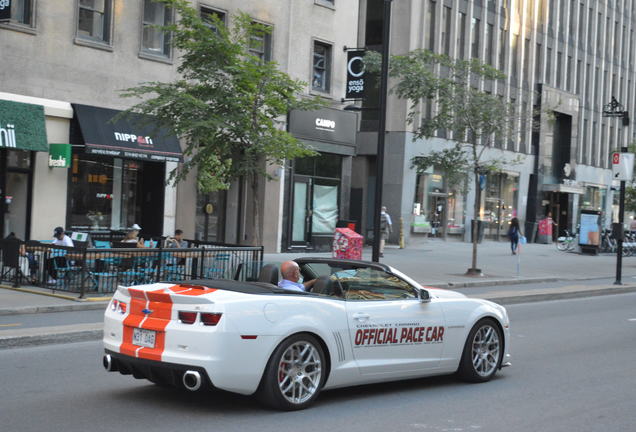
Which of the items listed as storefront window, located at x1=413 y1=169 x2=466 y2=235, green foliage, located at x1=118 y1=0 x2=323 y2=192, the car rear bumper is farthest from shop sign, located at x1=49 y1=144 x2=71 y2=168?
storefront window, located at x1=413 y1=169 x2=466 y2=235

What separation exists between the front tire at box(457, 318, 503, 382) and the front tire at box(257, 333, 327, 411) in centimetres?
202

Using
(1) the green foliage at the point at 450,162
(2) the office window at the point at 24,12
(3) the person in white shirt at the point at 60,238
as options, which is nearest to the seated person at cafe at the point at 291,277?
(3) the person in white shirt at the point at 60,238

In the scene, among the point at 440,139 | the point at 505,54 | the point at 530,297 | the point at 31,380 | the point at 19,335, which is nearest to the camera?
→ the point at 31,380

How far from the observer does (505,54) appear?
4409 centimetres

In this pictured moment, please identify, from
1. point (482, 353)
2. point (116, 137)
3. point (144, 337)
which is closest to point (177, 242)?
point (116, 137)

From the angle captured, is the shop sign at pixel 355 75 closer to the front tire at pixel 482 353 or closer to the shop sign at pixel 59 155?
the shop sign at pixel 59 155

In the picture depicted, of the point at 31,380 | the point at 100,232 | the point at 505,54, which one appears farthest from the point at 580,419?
the point at 505,54

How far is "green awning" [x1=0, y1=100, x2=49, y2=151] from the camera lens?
19.9 metres

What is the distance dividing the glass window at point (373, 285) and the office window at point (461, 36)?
33.1m

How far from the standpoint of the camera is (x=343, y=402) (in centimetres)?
771

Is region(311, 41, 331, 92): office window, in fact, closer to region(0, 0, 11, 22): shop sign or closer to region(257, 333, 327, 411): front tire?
region(0, 0, 11, 22): shop sign

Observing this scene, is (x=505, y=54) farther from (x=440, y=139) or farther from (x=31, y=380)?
(x=31, y=380)

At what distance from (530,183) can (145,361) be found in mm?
42897

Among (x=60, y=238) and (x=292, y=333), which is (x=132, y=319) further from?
(x=60, y=238)
